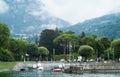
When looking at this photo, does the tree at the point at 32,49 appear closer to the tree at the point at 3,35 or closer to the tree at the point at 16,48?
the tree at the point at 16,48

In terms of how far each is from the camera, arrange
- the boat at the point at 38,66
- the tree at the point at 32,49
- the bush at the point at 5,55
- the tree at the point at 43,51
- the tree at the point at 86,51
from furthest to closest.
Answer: the tree at the point at 43,51
the tree at the point at 32,49
the tree at the point at 86,51
the boat at the point at 38,66
the bush at the point at 5,55

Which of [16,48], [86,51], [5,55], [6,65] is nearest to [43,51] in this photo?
[16,48]

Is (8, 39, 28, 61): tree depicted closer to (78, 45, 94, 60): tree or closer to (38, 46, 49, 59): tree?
(38, 46, 49, 59): tree

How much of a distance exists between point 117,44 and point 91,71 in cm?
3525

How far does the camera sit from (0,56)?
148750 millimetres

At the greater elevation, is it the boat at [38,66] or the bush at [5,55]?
the bush at [5,55]

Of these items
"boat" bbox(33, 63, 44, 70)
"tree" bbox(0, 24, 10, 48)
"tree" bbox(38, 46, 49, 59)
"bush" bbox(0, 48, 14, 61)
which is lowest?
"boat" bbox(33, 63, 44, 70)

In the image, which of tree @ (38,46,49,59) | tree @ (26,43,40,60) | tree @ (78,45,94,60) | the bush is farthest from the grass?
tree @ (38,46,49,59)

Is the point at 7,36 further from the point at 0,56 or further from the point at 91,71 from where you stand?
the point at 91,71

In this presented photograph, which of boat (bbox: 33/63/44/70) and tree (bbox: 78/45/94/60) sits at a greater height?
tree (bbox: 78/45/94/60)

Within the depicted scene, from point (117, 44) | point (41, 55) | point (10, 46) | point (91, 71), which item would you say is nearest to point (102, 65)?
point (91, 71)

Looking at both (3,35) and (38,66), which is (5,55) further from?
(38,66)

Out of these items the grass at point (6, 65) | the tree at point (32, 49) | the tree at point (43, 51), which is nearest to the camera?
the grass at point (6, 65)

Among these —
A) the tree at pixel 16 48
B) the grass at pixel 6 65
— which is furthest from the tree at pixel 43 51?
the grass at pixel 6 65
